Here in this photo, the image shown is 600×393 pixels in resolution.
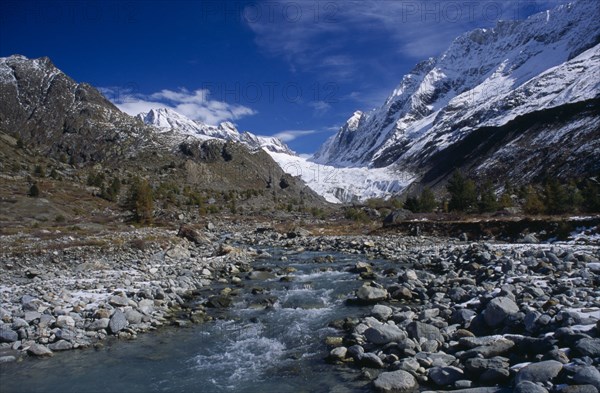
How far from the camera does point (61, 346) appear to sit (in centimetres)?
1341

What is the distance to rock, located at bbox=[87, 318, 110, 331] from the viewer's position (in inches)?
588

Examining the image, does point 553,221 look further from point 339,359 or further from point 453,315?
point 339,359

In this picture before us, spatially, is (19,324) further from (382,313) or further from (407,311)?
(407,311)

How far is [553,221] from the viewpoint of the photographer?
122 ft

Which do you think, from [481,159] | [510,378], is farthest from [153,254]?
[481,159]

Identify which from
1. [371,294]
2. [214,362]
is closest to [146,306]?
[214,362]

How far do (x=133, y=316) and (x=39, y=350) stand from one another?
3.70 metres

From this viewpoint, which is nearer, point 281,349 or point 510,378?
point 510,378

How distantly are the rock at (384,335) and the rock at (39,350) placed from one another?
10.2 metres

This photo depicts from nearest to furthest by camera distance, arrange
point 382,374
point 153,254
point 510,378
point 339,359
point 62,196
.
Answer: point 510,378
point 382,374
point 339,359
point 153,254
point 62,196

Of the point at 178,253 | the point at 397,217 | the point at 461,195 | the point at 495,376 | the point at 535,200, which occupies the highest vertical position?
the point at 461,195

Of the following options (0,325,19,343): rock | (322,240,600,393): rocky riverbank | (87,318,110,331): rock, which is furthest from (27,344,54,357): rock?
(322,240,600,393): rocky riverbank

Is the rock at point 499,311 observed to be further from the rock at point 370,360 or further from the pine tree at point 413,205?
the pine tree at point 413,205

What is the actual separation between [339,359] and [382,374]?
223 cm
